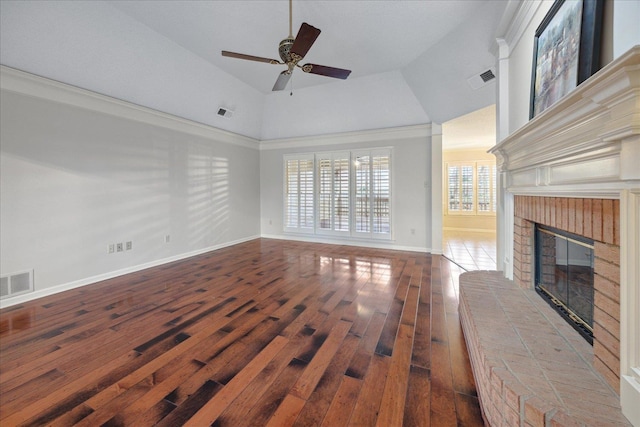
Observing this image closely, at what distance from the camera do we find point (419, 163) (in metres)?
5.61

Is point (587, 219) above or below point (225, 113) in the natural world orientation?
below

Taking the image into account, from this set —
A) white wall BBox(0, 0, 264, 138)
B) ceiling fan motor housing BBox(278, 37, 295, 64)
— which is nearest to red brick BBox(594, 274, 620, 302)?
ceiling fan motor housing BBox(278, 37, 295, 64)

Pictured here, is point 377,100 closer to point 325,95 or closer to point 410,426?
point 325,95

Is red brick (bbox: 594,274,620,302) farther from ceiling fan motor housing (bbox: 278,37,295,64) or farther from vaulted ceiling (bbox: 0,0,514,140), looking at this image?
ceiling fan motor housing (bbox: 278,37,295,64)

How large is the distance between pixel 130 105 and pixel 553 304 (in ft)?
18.3

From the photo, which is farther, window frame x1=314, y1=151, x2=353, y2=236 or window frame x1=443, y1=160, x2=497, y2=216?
window frame x1=443, y1=160, x2=497, y2=216

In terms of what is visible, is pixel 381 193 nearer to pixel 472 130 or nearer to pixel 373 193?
pixel 373 193

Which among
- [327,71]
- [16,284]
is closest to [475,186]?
[327,71]

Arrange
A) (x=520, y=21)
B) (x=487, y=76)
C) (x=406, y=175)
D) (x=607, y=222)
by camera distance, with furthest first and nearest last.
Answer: (x=406, y=175), (x=487, y=76), (x=520, y=21), (x=607, y=222)

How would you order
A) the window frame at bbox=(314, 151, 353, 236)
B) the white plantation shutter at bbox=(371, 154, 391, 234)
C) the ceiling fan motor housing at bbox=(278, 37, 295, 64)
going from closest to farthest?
1. the ceiling fan motor housing at bbox=(278, 37, 295, 64)
2. the white plantation shutter at bbox=(371, 154, 391, 234)
3. the window frame at bbox=(314, 151, 353, 236)

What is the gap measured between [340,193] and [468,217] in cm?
481

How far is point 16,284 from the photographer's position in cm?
305

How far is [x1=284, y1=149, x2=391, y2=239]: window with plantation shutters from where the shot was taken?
19.5 feet

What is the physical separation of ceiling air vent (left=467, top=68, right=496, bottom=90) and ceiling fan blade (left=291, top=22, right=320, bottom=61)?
2509 millimetres
